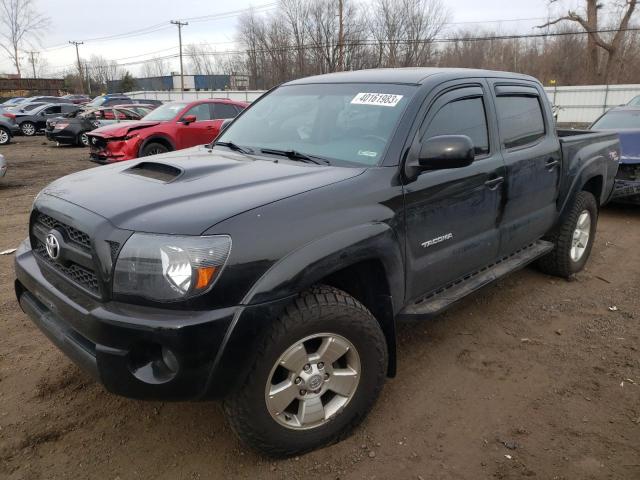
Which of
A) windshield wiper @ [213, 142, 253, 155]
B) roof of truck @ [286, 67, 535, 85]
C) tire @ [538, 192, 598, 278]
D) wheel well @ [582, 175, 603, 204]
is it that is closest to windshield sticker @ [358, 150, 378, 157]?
roof of truck @ [286, 67, 535, 85]

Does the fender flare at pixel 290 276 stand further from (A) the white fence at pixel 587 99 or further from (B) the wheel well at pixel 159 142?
(A) the white fence at pixel 587 99

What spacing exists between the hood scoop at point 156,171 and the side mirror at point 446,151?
Answer: 1.34 meters

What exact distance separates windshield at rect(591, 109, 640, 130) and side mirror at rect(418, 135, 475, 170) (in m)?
7.12

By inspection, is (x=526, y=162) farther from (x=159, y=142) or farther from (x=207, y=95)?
(x=207, y=95)

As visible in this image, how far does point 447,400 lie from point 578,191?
263 centimetres

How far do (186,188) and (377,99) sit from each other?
134 cm

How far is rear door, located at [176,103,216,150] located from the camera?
36.7 ft

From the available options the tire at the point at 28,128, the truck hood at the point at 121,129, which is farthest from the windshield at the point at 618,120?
the tire at the point at 28,128

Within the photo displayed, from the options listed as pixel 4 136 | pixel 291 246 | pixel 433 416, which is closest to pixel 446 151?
pixel 291 246

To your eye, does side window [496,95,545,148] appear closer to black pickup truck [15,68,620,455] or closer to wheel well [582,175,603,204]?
black pickup truck [15,68,620,455]

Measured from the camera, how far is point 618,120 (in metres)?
8.72

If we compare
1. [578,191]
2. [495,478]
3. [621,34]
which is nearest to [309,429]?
[495,478]

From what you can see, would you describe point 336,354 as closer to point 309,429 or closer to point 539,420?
point 309,429

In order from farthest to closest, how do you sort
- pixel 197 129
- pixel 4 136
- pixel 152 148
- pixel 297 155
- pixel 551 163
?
1. pixel 4 136
2. pixel 197 129
3. pixel 152 148
4. pixel 551 163
5. pixel 297 155
